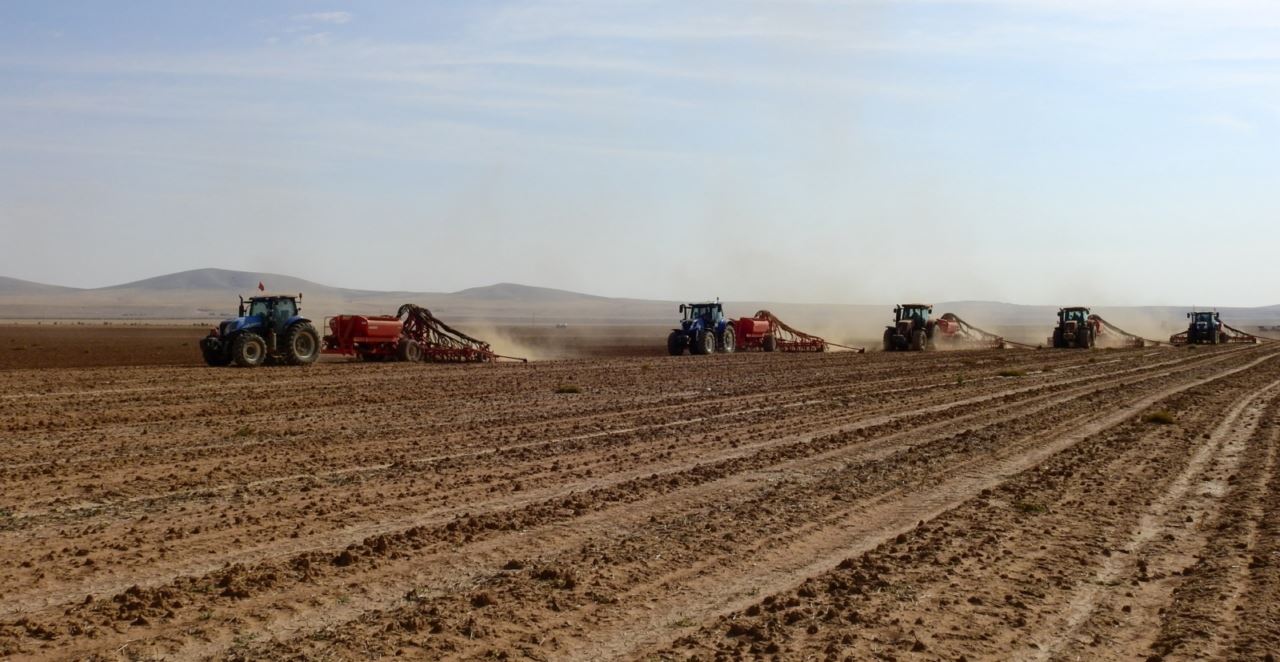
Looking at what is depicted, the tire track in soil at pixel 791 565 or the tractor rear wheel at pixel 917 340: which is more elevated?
the tractor rear wheel at pixel 917 340

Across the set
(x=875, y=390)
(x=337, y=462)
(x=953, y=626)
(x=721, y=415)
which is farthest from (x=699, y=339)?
(x=953, y=626)

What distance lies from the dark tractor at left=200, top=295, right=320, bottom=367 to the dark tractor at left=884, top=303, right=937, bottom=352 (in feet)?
82.4

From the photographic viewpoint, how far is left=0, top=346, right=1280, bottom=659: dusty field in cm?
693

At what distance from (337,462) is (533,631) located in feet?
24.2

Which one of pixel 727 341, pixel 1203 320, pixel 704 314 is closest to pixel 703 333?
pixel 704 314

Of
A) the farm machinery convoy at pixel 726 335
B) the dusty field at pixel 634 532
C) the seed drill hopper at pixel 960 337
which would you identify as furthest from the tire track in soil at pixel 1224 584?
the seed drill hopper at pixel 960 337

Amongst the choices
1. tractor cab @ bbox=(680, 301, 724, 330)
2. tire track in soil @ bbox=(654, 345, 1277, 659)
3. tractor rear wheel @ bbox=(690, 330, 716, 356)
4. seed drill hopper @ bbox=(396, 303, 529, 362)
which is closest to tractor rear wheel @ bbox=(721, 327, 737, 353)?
tractor cab @ bbox=(680, 301, 724, 330)

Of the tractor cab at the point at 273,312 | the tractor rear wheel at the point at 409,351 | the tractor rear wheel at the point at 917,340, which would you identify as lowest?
the tractor rear wheel at the point at 409,351

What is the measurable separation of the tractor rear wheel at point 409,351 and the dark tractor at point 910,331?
68.9ft

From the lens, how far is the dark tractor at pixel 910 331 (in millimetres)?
48750

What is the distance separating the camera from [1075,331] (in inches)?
2149

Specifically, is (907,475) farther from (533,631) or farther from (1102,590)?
(533,631)

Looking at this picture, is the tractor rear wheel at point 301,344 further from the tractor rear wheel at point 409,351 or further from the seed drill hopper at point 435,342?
the seed drill hopper at point 435,342

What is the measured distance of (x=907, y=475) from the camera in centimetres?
1302
